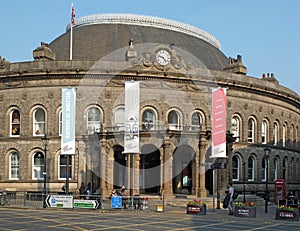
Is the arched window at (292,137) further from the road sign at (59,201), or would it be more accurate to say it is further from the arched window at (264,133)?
the road sign at (59,201)

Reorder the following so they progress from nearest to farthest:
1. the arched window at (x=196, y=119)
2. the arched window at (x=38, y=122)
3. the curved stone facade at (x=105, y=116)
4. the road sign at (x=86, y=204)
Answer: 1. the road sign at (x=86, y=204)
2. the curved stone facade at (x=105, y=116)
3. the arched window at (x=38, y=122)
4. the arched window at (x=196, y=119)

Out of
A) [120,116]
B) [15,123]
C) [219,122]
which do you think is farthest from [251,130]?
[15,123]

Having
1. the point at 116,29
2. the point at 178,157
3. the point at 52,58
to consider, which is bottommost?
the point at 178,157

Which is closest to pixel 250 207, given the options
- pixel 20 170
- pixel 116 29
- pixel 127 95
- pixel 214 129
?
pixel 214 129

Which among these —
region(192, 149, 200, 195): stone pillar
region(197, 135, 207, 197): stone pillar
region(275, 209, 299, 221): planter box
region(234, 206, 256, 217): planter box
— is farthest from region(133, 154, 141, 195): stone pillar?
region(275, 209, 299, 221): planter box

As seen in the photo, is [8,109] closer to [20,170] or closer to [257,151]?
[20,170]

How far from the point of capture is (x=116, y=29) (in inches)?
Answer: 2264

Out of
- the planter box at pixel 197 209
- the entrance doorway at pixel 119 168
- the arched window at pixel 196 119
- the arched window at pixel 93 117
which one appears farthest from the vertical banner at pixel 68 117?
the planter box at pixel 197 209

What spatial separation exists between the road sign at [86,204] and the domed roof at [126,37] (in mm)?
22578

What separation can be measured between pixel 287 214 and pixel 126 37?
33.1 metres

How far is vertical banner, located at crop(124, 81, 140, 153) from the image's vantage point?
3984 centimetres

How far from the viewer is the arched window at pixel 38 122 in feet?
158

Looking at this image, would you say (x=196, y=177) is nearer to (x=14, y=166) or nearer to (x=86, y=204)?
(x=86, y=204)

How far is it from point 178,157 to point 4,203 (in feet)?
56.3
